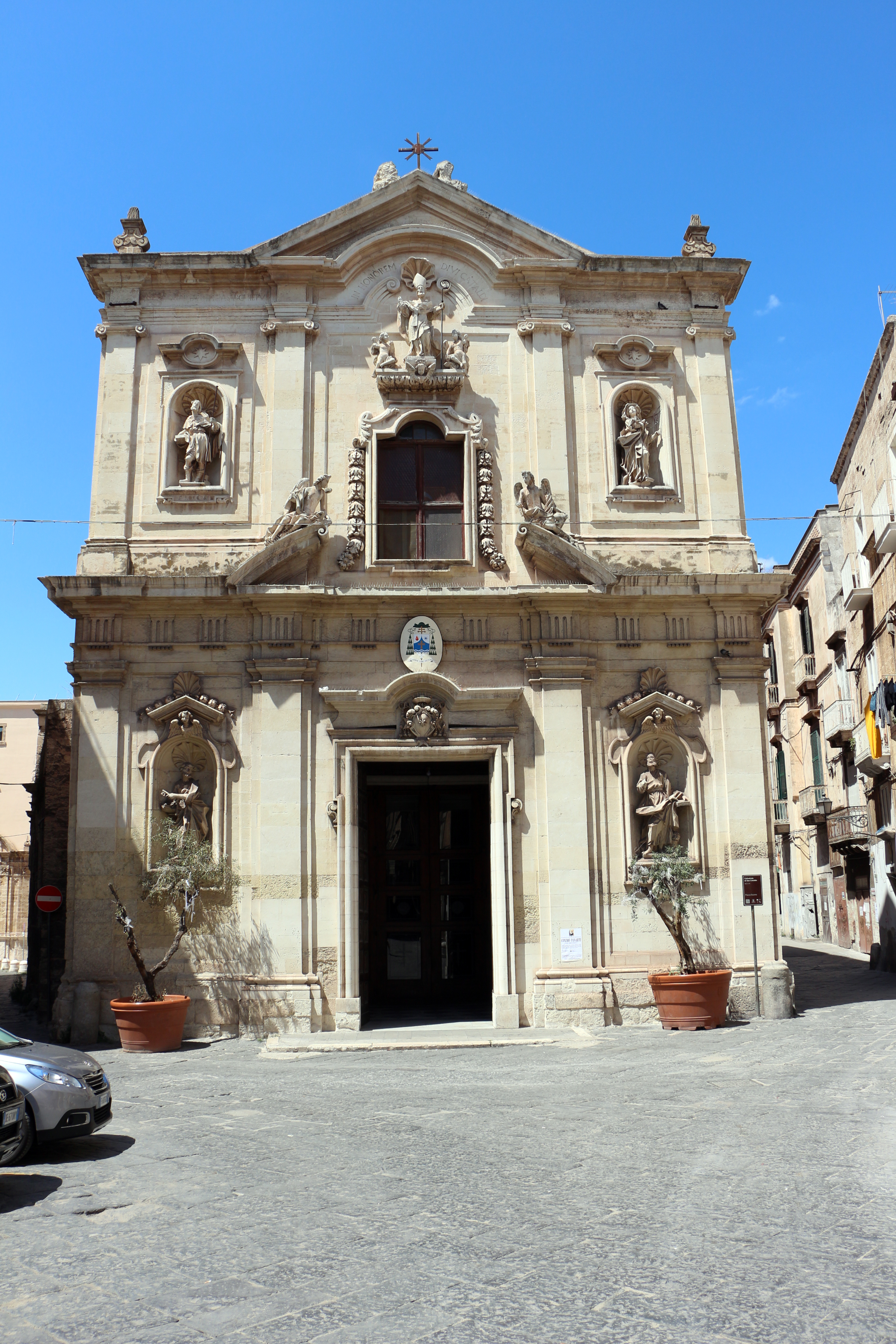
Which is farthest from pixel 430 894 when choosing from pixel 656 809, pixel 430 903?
pixel 656 809

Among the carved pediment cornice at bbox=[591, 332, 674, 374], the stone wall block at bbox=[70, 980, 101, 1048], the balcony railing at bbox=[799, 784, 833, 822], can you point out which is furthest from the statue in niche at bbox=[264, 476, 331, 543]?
the balcony railing at bbox=[799, 784, 833, 822]

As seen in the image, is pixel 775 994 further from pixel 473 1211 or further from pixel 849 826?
pixel 849 826

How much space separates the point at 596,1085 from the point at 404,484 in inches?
403

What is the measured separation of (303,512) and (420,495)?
6.83ft

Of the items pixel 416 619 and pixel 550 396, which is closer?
pixel 416 619

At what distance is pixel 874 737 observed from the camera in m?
29.1

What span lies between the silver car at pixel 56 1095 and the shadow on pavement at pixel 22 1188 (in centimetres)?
16

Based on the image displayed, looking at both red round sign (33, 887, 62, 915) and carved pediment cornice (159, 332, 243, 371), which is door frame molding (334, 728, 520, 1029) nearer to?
red round sign (33, 887, 62, 915)

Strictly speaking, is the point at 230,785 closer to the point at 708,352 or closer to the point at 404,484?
the point at 404,484

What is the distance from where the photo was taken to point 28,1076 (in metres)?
9.19

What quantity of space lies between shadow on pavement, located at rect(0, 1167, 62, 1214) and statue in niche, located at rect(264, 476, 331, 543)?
10.4 meters

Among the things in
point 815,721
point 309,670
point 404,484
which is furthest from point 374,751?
point 815,721

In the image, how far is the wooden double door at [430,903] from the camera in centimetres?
1922

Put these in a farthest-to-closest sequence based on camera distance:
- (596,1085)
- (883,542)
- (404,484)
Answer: (883,542)
(404,484)
(596,1085)
